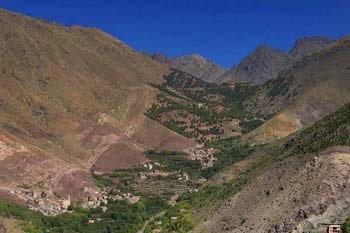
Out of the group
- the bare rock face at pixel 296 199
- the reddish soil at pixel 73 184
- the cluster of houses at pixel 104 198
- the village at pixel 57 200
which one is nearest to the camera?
the bare rock face at pixel 296 199

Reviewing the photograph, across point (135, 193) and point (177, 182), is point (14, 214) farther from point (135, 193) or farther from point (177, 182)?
point (177, 182)

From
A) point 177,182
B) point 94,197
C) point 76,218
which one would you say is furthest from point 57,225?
point 177,182

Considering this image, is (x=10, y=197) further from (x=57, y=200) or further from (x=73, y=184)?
(x=73, y=184)

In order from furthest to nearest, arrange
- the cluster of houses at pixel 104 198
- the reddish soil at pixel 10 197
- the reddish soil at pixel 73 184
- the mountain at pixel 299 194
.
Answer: the reddish soil at pixel 73 184 → the cluster of houses at pixel 104 198 → the reddish soil at pixel 10 197 → the mountain at pixel 299 194

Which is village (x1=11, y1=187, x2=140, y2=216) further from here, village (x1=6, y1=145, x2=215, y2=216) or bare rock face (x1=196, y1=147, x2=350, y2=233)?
bare rock face (x1=196, y1=147, x2=350, y2=233)

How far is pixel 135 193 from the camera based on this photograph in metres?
164

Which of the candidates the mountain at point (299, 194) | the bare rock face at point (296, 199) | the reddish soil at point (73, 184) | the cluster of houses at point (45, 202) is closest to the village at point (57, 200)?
the cluster of houses at point (45, 202)

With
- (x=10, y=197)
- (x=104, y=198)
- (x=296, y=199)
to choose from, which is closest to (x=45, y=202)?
(x=10, y=197)

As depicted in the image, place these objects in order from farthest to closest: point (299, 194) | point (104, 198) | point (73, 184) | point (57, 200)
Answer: point (73, 184)
point (104, 198)
point (57, 200)
point (299, 194)

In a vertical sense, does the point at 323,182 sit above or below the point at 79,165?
below

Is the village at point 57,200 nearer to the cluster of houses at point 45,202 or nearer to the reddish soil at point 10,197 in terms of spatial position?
the cluster of houses at point 45,202

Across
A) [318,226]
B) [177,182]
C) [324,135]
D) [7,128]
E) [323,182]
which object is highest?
[7,128]

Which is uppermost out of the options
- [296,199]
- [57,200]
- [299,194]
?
[57,200]

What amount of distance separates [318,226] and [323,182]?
6274 mm
